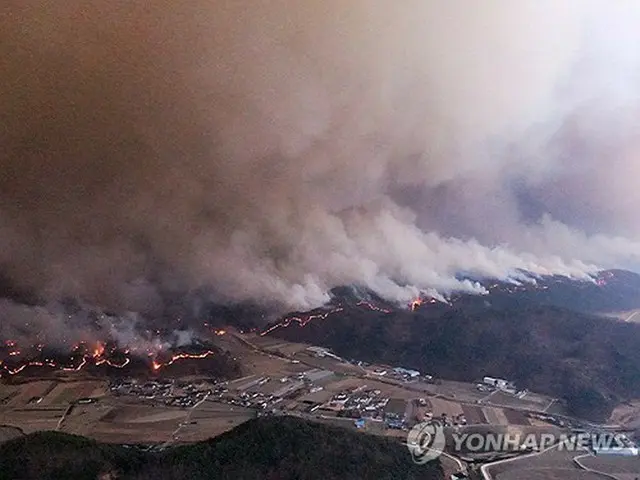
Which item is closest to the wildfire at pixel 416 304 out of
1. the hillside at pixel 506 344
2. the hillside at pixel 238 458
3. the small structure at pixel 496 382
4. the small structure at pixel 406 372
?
the hillside at pixel 506 344

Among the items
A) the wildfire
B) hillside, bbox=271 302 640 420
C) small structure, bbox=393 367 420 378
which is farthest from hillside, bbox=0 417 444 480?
the wildfire

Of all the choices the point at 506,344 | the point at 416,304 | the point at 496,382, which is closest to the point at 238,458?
the point at 496,382

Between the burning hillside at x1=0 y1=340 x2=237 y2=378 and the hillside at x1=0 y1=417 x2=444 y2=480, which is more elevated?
the burning hillside at x1=0 y1=340 x2=237 y2=378

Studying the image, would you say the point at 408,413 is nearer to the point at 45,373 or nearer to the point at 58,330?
the point at 45,373

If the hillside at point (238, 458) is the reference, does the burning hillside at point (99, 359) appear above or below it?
above

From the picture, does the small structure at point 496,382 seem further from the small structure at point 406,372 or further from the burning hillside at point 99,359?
the burning hillside at point 99,359

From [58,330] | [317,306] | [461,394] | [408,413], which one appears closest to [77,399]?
[58,330]

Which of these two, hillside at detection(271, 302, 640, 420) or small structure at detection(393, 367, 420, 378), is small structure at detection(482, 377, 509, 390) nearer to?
hillside at detection(271, 302, 640, 420)

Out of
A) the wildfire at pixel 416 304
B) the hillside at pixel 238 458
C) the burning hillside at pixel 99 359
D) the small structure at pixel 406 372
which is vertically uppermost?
the wildfire at pixel 416 304

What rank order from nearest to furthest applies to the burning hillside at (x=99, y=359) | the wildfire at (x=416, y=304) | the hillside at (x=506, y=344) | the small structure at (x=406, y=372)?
1. the hillside at (x=506, y=344)
2. the burning hillside at (x=99, y=359)
3. the small structure at (x=406, y=372)
4. the wildfire at (x=416, y=304)
